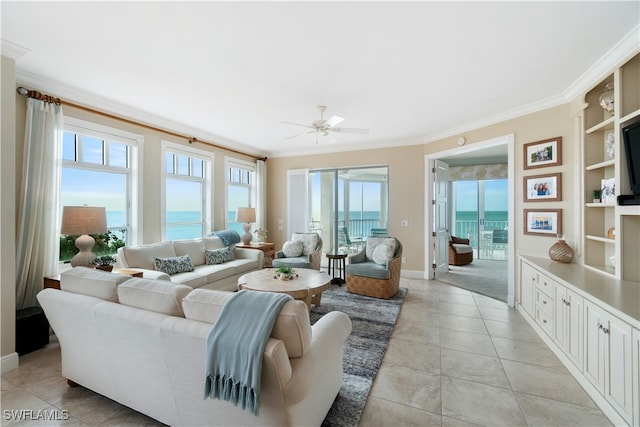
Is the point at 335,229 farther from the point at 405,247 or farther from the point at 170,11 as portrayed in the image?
the point at 170,11

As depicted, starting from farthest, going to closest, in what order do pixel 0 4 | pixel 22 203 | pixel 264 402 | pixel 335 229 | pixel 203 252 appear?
pixel 335 229 < pixel 203 252 < pixel 22 203 < pixel 0 4 < pixel 264 402

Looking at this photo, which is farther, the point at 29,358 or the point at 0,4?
the point at 29,358

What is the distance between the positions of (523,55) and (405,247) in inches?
148

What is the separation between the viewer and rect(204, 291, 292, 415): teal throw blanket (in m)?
1.23

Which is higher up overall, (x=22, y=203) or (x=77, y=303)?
(x=22, y=203)

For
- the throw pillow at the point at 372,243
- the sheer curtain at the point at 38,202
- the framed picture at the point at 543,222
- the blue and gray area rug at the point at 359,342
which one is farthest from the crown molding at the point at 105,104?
the framed picture at the point at 543,222

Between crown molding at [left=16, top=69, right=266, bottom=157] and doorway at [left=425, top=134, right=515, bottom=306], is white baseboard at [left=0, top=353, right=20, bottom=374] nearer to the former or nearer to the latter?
crown molding at [left=16, top=69, right=266, bottom=157]

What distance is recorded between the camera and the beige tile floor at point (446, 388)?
1820 mm

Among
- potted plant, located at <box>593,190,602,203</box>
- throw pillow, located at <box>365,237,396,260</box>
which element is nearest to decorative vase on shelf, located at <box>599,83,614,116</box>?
potted plant, located at <box>593,190,602,203</box>

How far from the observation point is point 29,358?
2.56 meters

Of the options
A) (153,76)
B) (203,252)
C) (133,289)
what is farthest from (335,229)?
(133,289)

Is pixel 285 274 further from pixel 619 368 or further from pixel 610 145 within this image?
pixel 610 145

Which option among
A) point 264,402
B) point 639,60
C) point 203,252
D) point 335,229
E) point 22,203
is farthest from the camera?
point 335,229

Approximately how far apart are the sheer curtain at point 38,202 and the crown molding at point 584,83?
215 inches
